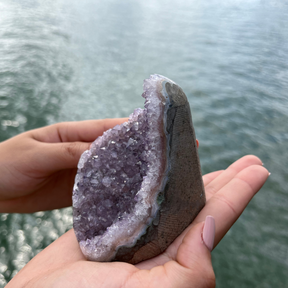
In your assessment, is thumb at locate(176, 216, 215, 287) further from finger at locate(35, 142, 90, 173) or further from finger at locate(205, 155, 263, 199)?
finger at locate(35, 142, 90, 173)

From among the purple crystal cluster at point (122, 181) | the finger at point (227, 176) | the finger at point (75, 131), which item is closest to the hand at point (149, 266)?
the purple crystal cluster at point (122, 181)

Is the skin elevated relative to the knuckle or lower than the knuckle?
lower

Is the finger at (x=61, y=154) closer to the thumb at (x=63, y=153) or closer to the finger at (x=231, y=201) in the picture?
the thumb at (x=63, y=153)

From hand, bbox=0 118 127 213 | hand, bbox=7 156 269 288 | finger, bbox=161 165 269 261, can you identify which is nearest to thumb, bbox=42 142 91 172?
hand, bbox=0 118 127 213

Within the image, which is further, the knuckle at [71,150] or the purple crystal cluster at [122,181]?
the knuckle at [71,150]

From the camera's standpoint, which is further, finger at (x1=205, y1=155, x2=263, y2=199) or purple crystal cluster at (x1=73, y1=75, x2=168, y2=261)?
finger at (x1=205, y1=155, x2=263, y2=199)

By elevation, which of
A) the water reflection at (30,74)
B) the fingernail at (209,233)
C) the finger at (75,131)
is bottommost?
the water reflection at (30,74)

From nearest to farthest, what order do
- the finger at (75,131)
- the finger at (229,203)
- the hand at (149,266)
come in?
the hand at (149,266) → the finger at (229,203) → the finger at (75,131)
